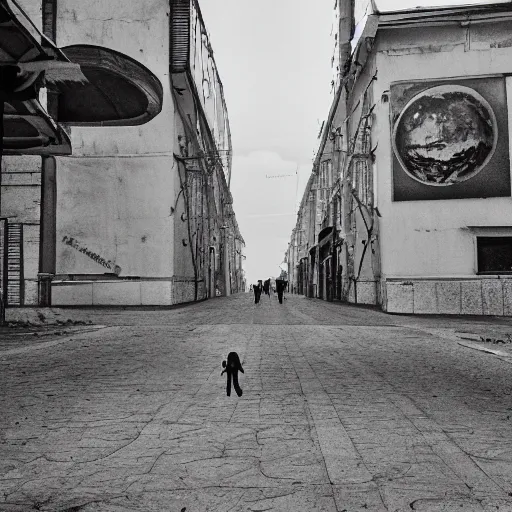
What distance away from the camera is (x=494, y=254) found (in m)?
20.2

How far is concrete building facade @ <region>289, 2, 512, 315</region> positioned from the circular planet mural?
1.4 inches

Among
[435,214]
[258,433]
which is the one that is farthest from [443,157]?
[258,433]

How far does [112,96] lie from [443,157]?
13.7 m

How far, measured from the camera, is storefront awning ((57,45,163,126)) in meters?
23.6

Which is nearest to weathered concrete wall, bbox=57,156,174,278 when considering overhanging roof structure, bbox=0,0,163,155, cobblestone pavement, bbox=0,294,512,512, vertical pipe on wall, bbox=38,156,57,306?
vertical pipe on wall, bbox=38,156,57,306

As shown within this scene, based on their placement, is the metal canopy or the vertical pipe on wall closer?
the metal canopy

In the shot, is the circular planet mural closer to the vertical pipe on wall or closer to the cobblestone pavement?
the vertical pipe on wall

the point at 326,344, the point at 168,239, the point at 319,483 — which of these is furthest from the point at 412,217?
the point at 319,483

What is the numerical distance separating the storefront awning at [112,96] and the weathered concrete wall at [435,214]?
30.7 feet

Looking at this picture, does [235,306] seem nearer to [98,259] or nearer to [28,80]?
[98,259]

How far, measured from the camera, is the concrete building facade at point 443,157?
792 inches

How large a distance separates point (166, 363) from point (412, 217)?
49.1ft

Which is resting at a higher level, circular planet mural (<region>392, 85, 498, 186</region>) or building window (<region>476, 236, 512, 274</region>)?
circular planet mural (<region>392, 85, 498, 186</region>)

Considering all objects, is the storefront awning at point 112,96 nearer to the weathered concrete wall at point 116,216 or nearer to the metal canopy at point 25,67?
the weathered concrete wall at point 116,216
